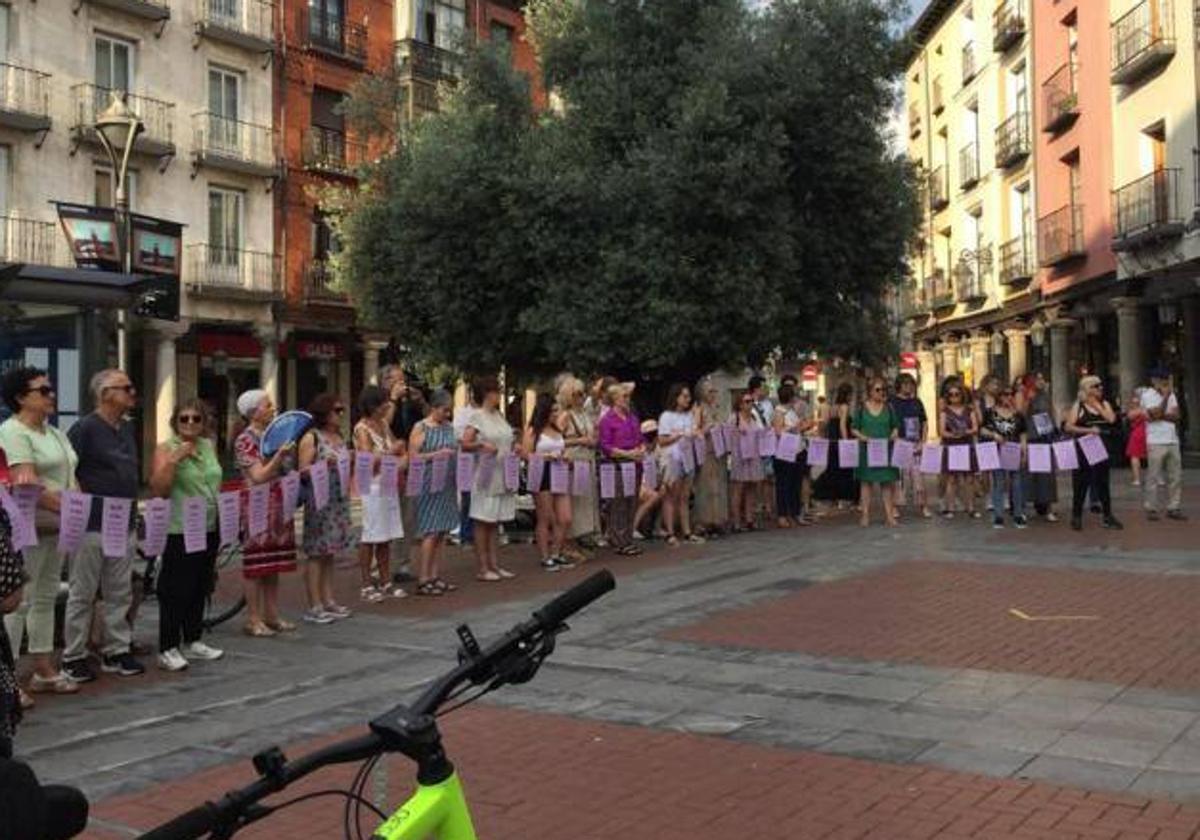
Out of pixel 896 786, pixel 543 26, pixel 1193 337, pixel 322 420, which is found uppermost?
pixel 543 26

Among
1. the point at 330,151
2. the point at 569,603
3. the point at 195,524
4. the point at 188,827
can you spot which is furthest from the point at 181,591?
the point at 330,151

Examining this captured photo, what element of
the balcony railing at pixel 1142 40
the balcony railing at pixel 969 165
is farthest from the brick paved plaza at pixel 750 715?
the balcony railing at pixel 969 165

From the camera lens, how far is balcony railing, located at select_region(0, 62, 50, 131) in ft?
82.9

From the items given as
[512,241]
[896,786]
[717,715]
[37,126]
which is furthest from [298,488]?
[37,126]

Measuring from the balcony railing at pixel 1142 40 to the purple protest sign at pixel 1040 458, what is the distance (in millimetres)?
13117

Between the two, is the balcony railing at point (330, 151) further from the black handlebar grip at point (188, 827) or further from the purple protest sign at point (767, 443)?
the black handlebar grip at point (188, 827)

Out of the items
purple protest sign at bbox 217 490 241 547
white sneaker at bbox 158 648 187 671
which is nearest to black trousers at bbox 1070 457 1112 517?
purple protest sign at bbox 217 490 241 547

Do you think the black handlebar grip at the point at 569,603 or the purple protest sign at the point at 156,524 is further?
the purple protest sign at the point at 156,524

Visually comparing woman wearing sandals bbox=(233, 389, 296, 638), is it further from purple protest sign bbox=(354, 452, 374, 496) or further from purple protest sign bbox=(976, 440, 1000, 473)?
purple protest sign bbox=(976, 440, 1000, 473)

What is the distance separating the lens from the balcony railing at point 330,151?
32.2 m

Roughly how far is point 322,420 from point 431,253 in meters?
8.32

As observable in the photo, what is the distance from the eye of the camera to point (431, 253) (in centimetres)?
1738

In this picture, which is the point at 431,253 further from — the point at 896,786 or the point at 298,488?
the point at 896,786

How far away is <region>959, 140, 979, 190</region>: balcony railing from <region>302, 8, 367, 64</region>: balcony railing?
741 inches
